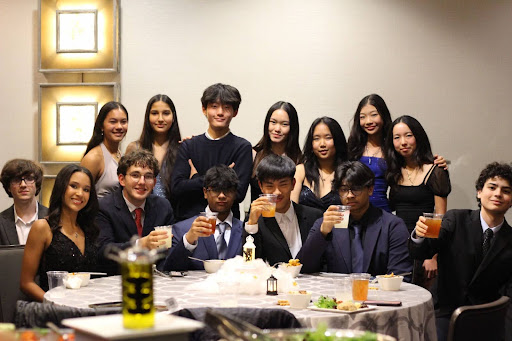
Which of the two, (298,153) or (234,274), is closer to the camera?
(234,274)

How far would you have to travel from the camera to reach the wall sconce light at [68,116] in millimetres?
6141

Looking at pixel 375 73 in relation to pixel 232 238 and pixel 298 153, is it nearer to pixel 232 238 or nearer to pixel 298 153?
pixel 298 153

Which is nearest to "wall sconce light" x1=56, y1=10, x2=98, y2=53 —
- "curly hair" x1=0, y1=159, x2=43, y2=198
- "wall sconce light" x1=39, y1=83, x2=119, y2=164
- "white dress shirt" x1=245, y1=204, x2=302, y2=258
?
"wall sconce light" x1=39, y1=83, x2=119, y2=164

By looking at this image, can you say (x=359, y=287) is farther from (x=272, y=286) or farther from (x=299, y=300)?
(x=272, y=286)

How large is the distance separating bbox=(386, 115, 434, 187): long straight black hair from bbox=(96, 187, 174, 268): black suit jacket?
61.1 inches

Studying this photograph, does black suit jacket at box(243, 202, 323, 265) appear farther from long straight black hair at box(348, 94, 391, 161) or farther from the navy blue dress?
long straight black hair at box(348, 94, 391, 161)

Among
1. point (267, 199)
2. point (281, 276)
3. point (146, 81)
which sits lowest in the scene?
point (281, 276)

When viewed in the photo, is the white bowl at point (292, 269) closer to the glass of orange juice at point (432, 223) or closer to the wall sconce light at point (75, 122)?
the glass of orange juice at point (432, 223)

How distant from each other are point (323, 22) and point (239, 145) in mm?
1643

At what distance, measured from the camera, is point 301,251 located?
4.22 m

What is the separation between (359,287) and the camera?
324cm

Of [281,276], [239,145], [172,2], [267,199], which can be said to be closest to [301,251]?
[267,199]

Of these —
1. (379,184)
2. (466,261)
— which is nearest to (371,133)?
(379,184)

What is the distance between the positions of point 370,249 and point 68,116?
3.12 metres
